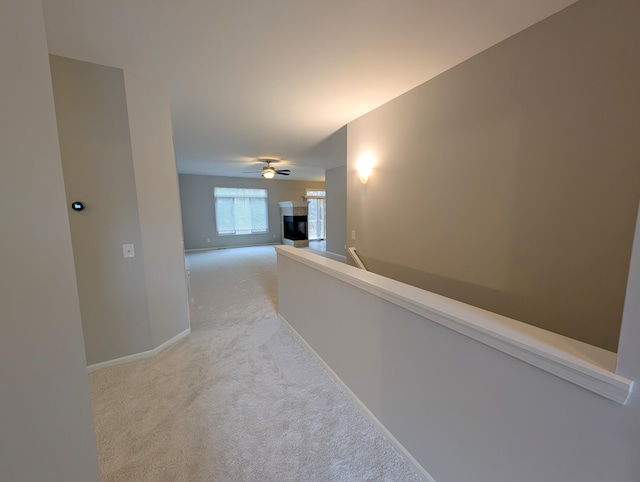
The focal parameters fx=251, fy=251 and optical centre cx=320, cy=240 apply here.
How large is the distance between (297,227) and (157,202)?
6.35 m

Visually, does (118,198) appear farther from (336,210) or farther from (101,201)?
(336,210)

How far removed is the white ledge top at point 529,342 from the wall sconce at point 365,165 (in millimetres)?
2065

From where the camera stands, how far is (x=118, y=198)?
210 cm

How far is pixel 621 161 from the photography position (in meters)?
1.28

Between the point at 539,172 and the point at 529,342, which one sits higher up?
the point at 539,172

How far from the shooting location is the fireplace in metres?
8.53

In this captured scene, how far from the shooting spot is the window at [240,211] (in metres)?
8.12

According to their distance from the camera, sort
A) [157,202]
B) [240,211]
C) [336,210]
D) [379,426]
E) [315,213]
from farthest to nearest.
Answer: [315,213]
[240,211]
[336,210]
[157,202]
[379,426]

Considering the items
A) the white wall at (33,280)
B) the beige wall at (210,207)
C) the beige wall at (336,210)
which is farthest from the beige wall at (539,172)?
the beige wall at (210,207)

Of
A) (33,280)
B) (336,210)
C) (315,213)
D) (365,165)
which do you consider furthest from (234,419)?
(315,213)

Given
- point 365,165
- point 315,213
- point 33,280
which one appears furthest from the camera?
point 315,213

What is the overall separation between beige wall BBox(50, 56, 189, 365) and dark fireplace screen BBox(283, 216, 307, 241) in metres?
6.15

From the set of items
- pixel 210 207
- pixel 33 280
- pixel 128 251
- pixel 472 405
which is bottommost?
pixel 472 405

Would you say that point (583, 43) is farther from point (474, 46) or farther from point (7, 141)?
point (7, 141)
